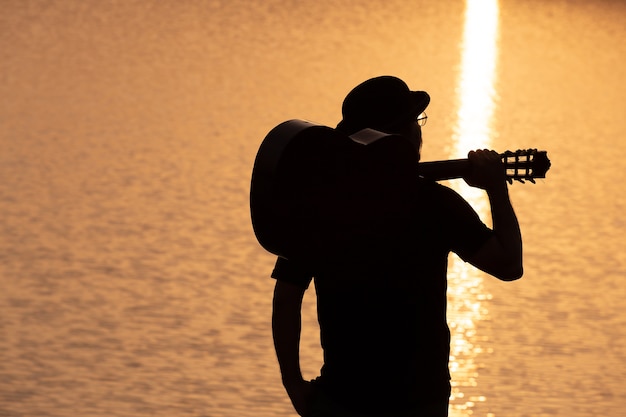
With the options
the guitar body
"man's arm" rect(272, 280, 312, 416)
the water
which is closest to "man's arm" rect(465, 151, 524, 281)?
the guitar body

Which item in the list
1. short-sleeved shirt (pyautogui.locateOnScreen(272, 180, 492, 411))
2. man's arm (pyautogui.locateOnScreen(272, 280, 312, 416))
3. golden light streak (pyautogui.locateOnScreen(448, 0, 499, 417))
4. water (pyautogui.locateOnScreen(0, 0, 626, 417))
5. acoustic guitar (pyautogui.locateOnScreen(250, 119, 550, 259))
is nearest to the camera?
acoustic guitar (pyautogui.locateOnScreen(250, 119, 550, 259))

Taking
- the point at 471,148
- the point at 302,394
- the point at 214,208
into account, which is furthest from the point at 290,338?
the point at 471,148

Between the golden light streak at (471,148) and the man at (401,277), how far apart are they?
2544 millimetres

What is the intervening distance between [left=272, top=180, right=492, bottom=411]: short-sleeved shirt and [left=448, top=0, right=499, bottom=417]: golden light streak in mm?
2544

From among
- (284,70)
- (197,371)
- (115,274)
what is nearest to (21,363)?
(197,371)

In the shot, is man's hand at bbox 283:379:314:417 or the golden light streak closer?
man's hand at bbox 283:379:314:417

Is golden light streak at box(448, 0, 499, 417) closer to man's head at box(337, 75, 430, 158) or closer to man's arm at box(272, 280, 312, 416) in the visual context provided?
man's arm at box(272, 280, 312, 416)

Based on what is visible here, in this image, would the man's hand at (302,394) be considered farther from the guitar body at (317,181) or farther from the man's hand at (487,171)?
the man's hand at (487,171)

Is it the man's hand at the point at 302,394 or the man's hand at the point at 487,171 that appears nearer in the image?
the man's hand at the point at 487,171

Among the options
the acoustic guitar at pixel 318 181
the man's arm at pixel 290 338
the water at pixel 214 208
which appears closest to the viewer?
the acoustic guitar at pixel 318 181

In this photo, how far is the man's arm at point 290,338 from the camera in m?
1.80

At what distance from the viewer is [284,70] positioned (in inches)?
474

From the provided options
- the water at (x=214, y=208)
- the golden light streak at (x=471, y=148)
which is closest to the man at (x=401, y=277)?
the water at (x=214, y=208)

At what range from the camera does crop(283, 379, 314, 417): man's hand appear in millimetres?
1800
